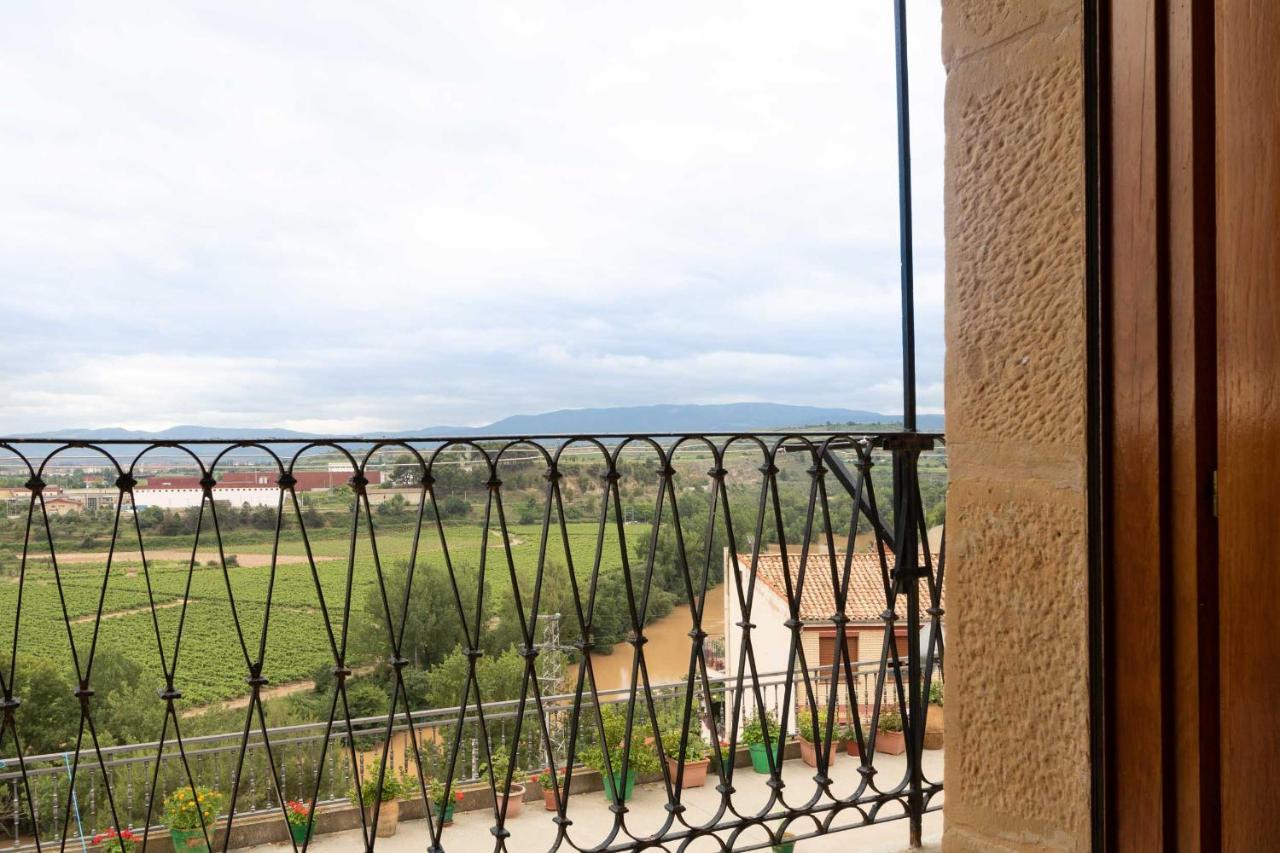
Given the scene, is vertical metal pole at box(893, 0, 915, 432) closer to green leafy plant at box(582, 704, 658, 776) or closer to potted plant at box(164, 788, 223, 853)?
green leafy plant at box(582, 704, 658, 776)

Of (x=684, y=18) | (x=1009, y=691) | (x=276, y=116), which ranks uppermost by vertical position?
(x=684, y=18)

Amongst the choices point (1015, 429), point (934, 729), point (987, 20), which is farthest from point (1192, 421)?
point (934, 729)

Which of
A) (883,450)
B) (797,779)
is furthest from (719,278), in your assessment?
(883,450)

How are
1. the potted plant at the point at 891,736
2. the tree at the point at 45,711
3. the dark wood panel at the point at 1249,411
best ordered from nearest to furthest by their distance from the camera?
1. the dark wood panel at the point at 1249,411
2. the potted plant at the point at 891,736
3. the tree at the point at 45,711

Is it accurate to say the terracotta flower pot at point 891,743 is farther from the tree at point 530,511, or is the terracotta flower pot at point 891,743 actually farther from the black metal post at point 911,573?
the black metal post at point 911,573

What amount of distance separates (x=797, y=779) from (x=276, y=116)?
31.3m

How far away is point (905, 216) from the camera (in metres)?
1.70

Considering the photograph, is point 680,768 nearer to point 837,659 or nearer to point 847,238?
point 837,659

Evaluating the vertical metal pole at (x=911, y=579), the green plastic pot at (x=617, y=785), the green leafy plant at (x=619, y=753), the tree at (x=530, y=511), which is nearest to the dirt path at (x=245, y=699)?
the green leafy plant at (x=619, y=753)

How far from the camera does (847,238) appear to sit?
106 ft

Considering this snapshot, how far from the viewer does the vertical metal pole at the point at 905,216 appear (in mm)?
1647

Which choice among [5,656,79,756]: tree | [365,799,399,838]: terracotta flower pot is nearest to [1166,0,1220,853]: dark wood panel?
[365,799,399,838]: terracotta flower pot

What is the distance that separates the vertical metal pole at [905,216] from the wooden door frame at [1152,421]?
0.86m

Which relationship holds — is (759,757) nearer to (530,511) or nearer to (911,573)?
A: (530,511)
